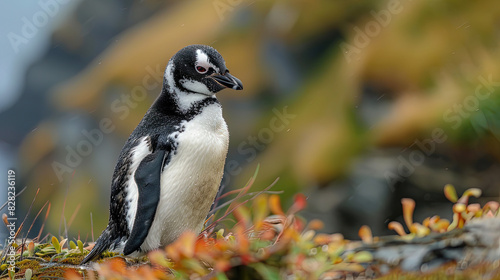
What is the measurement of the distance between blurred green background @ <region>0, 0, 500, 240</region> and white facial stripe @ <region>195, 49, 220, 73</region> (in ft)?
4.41

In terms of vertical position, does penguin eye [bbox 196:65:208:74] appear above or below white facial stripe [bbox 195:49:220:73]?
below

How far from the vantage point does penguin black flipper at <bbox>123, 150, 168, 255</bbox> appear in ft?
4.34

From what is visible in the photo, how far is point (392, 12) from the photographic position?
337 centimetres

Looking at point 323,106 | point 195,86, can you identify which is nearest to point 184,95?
point 195,86

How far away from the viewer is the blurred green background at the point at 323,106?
2898 mm

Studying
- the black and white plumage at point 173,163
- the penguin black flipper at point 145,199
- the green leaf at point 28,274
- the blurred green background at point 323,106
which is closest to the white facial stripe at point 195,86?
the black and white plumage at point 173,163

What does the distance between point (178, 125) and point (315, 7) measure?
8.61ft

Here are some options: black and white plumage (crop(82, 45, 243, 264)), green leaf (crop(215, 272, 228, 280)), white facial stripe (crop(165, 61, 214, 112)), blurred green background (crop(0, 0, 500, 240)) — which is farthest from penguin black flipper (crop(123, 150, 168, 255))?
blurred green background (crop(0, 0, 500, 240))

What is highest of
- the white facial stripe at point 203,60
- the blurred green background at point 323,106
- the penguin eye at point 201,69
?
the white facial stripe at point 203,60

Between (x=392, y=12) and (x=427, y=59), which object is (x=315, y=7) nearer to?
(x=392, y=12)

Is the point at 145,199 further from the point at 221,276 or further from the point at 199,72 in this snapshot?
the point at 221,276

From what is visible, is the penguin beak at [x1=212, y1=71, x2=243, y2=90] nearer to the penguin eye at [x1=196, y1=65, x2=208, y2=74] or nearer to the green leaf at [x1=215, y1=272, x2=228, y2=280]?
the penguin eye at [x1=196, y1=65, x2=208, y2=74]

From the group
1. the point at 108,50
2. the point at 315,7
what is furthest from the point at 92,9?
the point at 315,7

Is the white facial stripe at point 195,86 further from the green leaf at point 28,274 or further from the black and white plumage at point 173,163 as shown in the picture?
the green leaf at point 28,274
